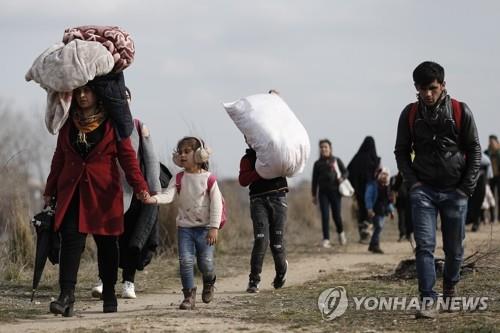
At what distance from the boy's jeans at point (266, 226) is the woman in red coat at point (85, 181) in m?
2.26

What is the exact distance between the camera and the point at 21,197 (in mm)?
12289

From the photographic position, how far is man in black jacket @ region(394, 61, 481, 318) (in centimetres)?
773

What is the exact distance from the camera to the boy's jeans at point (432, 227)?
305 inches

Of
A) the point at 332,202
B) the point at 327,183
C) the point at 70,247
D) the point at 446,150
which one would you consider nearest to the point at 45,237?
the point at 70,247

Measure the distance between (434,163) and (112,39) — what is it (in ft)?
8.59

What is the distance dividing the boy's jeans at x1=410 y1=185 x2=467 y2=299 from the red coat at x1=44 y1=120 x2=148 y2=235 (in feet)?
6.96

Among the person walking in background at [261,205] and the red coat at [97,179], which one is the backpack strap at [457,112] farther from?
the person walking in background at [261,205]

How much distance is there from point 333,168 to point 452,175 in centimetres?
951

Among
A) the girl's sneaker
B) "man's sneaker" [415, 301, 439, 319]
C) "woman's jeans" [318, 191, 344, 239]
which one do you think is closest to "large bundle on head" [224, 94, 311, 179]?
the girl's sneaker

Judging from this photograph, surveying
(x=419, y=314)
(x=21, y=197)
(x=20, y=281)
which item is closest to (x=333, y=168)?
(x=21, y=197)

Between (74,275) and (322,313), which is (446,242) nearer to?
(322,313)

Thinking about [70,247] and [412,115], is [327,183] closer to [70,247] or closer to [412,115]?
[412,115]

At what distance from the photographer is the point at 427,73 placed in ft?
25.3

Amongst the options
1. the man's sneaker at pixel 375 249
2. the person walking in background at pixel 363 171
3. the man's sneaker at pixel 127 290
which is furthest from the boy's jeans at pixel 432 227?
the person walking in background at pixel 363 171
